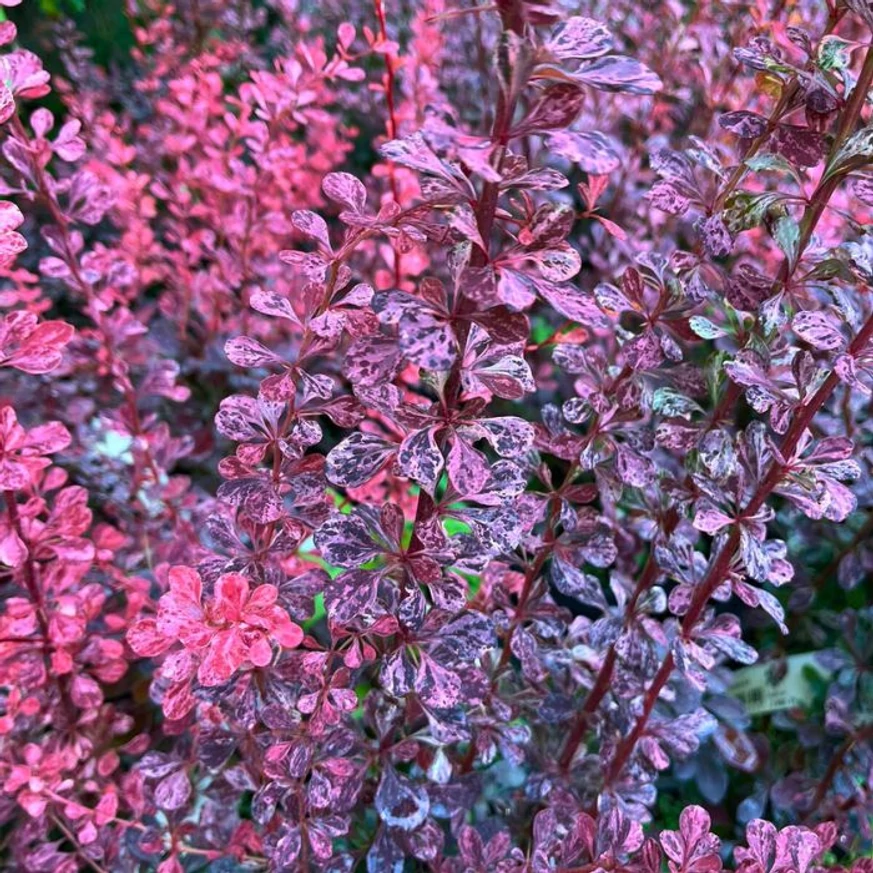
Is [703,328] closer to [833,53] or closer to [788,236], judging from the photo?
[788,236]

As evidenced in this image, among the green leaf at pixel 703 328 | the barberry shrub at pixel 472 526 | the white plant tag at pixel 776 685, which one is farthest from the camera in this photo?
the white plant tag at pixel 776 685

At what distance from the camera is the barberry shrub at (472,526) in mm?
603

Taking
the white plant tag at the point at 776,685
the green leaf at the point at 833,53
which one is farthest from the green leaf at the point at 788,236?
the white plant tag at the point at 776,685

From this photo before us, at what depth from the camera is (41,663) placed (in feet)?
3.01

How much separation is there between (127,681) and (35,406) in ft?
1.60

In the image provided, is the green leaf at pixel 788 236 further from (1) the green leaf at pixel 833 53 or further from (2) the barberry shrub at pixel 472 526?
(1) the green leaf at pixel 833 53

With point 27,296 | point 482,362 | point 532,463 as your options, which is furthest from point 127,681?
point 482,362

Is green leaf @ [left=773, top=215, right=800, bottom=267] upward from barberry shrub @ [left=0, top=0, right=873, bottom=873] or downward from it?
upward

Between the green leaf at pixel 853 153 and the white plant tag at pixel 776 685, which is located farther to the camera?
the white plant tag at pixel 776 685

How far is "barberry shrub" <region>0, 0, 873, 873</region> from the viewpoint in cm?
60

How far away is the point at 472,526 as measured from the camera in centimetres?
66

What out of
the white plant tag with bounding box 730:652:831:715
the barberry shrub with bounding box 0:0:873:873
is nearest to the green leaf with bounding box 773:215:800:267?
the barberry shrub with bounding box 0:0:873:873

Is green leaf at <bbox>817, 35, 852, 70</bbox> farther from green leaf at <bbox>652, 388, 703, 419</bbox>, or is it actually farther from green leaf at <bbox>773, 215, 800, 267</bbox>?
green leaf at <bbox>652, 388, 703, 419</bbox>

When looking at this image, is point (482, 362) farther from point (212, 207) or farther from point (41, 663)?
point (212, 207)
